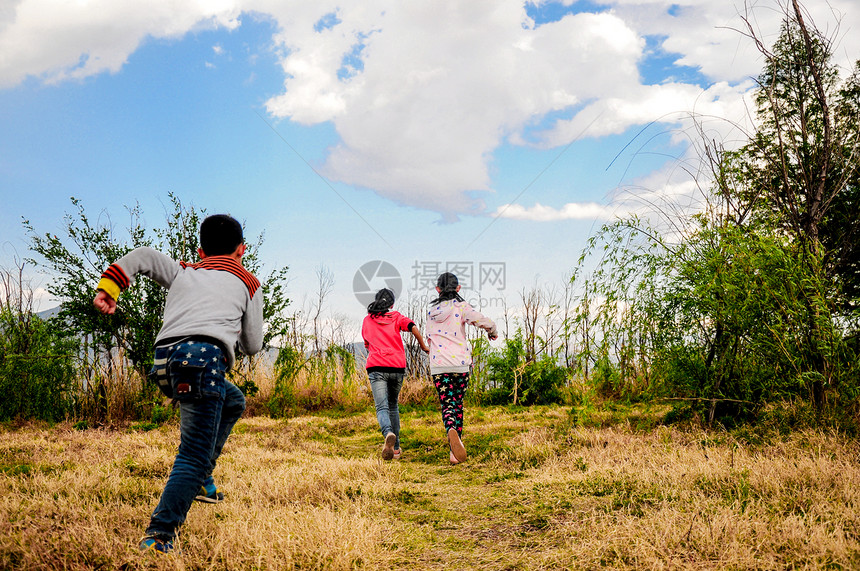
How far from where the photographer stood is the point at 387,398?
6379 mm

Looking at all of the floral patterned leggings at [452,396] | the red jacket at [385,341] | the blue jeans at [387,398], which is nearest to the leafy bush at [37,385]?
the red jacket at [385,341]

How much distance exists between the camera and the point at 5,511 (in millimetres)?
3248

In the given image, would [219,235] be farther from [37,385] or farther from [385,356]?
[37,385]

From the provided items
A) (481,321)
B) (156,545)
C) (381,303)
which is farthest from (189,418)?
(381,303)

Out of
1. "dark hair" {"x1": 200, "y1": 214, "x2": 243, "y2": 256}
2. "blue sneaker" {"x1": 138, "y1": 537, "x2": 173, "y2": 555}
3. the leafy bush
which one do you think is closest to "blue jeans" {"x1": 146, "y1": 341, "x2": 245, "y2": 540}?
"blue sneaker" {"x1": 138, "y1": 537, "x2": 173, "y2": 555}

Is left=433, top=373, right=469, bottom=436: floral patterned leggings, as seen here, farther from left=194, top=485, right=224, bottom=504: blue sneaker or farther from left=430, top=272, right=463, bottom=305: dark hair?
left=194, top=485, right=224, bottom=504: blue sneaker

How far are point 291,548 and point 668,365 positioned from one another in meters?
4.74

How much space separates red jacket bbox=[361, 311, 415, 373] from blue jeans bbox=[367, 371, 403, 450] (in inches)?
3.5

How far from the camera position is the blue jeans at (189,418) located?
2.72 meters

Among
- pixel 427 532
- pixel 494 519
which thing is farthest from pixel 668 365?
pixel 427 532

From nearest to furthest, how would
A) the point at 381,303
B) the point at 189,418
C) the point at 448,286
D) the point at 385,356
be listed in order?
the point at 189,418, the point at 448,286, the point at 385,356, the point at 381,303

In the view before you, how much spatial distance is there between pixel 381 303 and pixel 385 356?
2.31 feet

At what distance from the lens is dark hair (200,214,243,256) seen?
3.07 meters

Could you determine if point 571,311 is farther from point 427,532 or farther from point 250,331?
point 250,331
